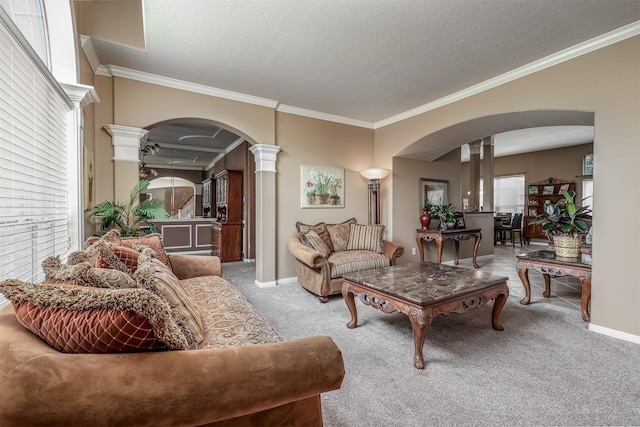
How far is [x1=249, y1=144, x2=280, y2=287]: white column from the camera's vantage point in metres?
4.00

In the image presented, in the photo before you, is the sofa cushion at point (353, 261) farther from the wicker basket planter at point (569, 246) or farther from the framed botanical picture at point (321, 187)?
the wicker basket planter at point (569, 246)

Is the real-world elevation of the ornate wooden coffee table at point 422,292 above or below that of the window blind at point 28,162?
below

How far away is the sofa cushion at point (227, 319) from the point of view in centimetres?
139

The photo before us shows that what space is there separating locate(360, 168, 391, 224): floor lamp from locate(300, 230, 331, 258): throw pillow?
127 centimetres

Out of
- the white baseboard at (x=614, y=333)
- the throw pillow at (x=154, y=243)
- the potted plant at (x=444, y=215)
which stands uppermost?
the potted plant at (x=444, y=215)

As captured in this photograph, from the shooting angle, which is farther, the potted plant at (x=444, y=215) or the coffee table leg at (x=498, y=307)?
the potted plant at (x=444, y=215)

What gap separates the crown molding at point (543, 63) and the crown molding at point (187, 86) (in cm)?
229

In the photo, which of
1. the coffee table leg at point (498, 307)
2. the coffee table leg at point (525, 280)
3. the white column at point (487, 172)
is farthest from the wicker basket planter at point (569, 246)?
the white column at point (487, 172)

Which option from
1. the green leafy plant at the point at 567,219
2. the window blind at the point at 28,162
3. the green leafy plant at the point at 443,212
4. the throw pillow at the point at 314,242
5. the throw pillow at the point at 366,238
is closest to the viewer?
the window blind at the point at 28,162

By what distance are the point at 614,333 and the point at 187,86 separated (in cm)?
496

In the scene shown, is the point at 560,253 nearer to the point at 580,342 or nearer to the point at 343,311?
the point at 580,342

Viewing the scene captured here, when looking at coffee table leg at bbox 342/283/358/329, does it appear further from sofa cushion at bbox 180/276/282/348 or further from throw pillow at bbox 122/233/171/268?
throw pillow at bbox 122/233/171/268

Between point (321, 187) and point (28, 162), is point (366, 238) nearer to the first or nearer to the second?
point (321, 187)

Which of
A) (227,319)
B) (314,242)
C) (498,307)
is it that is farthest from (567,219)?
(227,319)
